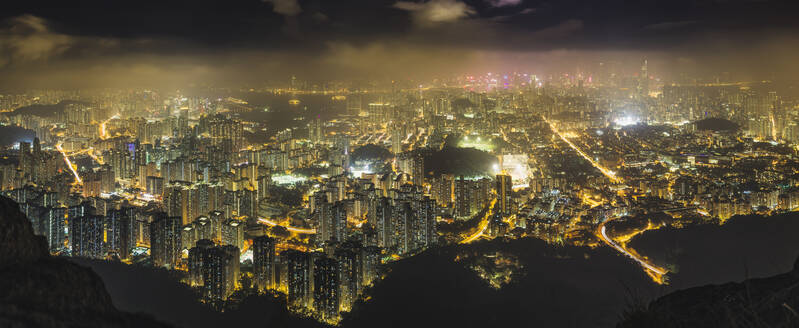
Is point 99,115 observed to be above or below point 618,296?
above

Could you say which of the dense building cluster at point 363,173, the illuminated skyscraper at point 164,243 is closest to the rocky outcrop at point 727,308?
the dense building cluster at point 363,173

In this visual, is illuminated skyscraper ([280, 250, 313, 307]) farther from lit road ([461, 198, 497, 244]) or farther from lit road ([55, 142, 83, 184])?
lit road ([55, 142, 83, 184])

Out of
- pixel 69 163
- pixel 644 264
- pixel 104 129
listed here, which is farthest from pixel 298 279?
pixel 104 129

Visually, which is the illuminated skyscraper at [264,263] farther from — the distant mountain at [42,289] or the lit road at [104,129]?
the lit road at [104,129]

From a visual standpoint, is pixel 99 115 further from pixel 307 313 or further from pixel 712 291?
pixel 712 291

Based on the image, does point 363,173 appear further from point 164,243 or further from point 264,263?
point 264,263

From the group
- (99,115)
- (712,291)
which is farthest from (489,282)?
(99,115)

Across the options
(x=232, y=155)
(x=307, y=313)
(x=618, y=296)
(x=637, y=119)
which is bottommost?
(x=307, y=313)
